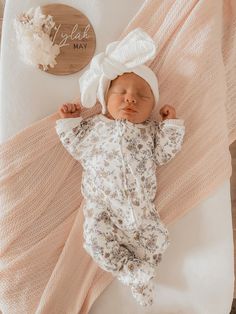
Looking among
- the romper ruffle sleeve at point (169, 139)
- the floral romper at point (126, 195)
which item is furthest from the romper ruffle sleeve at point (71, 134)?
the romper ruffle sleeve at point (169, 139)

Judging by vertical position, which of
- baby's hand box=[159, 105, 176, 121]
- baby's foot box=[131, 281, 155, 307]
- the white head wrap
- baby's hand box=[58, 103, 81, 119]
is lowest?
baby's foot box=[131, 281, 155, 307]

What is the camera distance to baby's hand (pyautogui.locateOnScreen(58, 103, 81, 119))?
1269 mm

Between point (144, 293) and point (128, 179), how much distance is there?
0.32 metres

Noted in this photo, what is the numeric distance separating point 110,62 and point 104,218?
0.45 m

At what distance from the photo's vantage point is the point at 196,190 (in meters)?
1.26

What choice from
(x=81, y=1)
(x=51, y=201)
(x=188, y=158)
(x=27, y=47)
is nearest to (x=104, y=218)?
(x=51, y=201)

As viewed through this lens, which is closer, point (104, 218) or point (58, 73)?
point (104, 218)

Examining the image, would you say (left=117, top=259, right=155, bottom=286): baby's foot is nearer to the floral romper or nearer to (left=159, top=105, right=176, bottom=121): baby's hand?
the floral romper

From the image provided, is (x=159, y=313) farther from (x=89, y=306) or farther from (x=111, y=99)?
(x=111, y=99)

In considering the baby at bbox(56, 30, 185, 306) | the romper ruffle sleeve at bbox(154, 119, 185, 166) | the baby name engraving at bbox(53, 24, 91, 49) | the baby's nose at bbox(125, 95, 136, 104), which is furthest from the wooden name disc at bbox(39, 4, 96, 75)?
the romper ruffle sleeve at bbox(154, 119, 185, 166)

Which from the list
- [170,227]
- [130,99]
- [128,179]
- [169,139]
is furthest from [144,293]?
[130,99]

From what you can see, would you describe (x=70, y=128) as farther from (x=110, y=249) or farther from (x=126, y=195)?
(x=110, y=249)

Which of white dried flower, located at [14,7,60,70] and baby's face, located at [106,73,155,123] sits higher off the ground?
white dried flower, located at [14,7,60,70]

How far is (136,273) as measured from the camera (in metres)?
1.17
